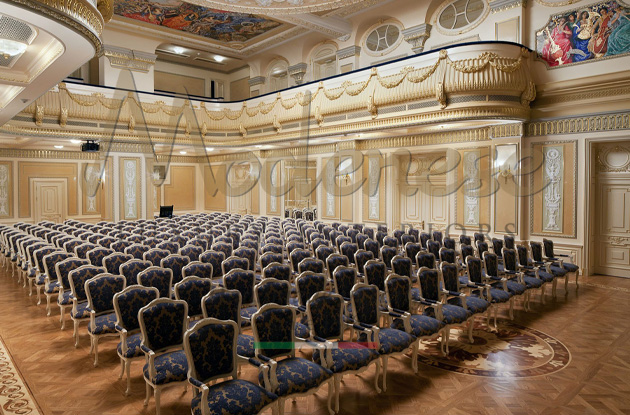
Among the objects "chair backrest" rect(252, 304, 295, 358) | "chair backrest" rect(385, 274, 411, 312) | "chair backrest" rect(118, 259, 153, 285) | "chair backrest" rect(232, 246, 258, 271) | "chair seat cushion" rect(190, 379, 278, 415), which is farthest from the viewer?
"chair backrest" rect(232, 246, 258, 271)

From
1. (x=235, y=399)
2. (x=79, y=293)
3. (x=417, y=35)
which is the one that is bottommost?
(x=235, y=399)

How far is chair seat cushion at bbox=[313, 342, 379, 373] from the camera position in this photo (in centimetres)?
336

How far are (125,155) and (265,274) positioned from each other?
39.0 ft

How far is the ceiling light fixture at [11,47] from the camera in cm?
418

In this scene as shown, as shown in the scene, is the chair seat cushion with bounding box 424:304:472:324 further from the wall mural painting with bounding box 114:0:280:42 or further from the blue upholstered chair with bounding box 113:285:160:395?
the wall mural painting with bounding box 114:0:280:42

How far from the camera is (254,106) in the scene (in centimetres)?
1512

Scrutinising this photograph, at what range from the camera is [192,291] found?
440 centimetres

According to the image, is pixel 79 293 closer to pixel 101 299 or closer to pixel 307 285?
pixel 101 299

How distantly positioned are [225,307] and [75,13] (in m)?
2.64

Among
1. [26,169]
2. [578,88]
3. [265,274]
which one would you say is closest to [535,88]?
[578,88]

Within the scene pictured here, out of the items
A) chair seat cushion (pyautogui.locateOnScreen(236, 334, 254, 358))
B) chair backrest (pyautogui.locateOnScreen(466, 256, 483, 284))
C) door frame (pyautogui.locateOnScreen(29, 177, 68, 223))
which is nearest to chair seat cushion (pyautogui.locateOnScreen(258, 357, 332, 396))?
chair seat cushion (pyautogui.locateOnScreen(236, 334, 254, 358))

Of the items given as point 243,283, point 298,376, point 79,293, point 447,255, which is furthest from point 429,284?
point 79,293

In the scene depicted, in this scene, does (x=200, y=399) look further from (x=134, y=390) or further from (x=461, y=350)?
(x=461, y=350)

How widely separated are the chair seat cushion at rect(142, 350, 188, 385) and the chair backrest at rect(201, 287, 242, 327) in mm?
537
